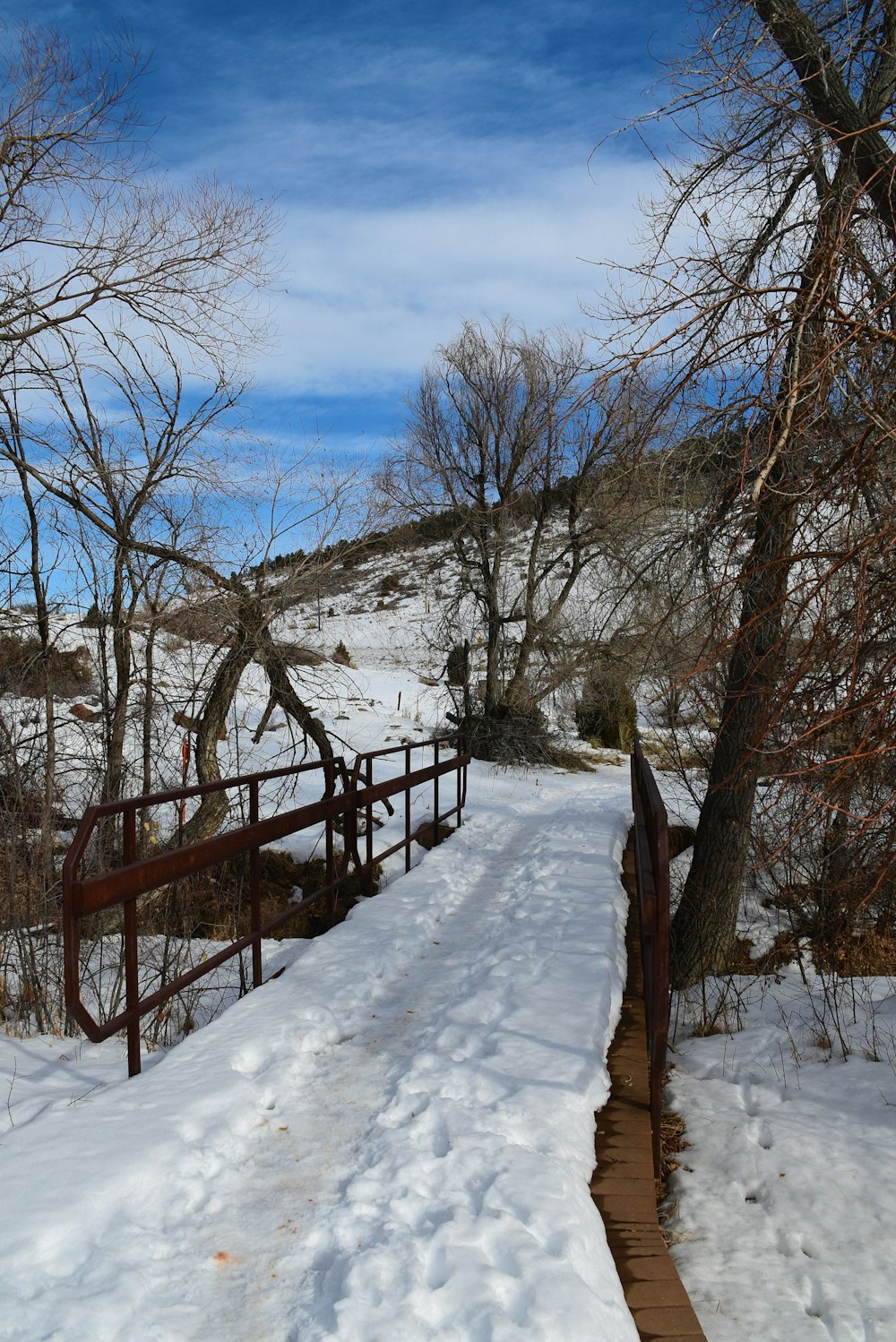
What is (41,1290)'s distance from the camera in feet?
8.02

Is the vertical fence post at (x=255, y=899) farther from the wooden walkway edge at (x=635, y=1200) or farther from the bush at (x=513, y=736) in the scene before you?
the bush at (x=513, y=736)

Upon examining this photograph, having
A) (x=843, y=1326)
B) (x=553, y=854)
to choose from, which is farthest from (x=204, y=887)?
(x=843, y=1326)

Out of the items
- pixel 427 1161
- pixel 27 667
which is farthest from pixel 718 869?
pixel 27 667

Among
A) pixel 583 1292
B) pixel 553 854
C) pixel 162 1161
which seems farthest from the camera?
pixel 553 854

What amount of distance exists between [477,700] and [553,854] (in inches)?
497

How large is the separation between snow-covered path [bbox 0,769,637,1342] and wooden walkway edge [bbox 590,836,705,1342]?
0.09m

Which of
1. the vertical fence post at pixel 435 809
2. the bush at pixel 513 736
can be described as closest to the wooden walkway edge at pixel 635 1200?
the vertical fence post at pixel 435 809

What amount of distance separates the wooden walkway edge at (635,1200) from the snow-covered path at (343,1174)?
0.09m

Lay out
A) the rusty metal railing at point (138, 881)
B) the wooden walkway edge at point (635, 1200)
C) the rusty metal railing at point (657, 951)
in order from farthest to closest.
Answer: the rusty metal railing at point (657, 951) < the rusty metal railing at point (138, 881) < the wooden walkway edge at point (635, 1200)

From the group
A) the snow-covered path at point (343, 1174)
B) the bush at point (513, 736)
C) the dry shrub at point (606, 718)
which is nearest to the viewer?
the snow-covered path at point (343, 1174)

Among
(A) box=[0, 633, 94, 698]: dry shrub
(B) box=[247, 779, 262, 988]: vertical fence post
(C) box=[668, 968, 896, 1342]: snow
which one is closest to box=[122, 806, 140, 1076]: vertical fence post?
(B) box=[247, 779, 262, 988]: vertical fence post

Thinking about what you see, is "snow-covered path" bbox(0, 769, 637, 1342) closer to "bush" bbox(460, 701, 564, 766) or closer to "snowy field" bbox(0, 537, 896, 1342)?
"snowy field" bbox(0, 537, 896, 1342)

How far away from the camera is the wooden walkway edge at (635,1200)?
8.52 ft

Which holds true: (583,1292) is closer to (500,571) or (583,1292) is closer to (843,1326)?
(843,1326)
